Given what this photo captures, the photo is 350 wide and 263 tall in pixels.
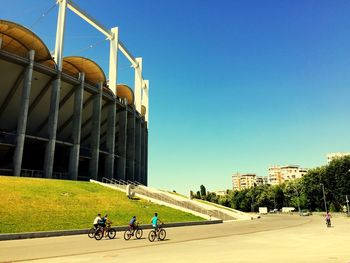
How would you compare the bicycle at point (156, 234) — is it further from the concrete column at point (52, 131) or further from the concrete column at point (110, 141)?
the concrete column at point (110, 141)

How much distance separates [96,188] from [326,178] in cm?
5750


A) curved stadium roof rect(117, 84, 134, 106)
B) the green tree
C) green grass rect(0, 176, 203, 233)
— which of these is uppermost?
curved stadium roof rect(117, 84, 134, 106)

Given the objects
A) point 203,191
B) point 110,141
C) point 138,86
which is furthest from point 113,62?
point 203,191

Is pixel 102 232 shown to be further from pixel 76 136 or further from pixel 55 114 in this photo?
pixel 76 136

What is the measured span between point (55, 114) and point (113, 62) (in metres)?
15.8

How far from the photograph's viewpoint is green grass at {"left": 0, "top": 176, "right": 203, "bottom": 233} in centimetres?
2045

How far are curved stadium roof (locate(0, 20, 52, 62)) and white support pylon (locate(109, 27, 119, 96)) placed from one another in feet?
36.4

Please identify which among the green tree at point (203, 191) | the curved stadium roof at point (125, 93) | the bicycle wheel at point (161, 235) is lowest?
the bicycle wheel at point (161, 235)

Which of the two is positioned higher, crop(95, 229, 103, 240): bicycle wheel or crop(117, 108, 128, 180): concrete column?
crop(117, 108, 128, 180): concrete column

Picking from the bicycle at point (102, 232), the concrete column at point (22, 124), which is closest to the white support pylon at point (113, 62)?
the concrete column at point (22, 124)

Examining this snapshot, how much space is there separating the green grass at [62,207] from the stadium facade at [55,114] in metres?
8.21

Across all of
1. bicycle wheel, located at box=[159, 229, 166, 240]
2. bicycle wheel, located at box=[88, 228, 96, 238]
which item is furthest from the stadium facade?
bicycle wheel, located at box=[159, 229, 166, 240]

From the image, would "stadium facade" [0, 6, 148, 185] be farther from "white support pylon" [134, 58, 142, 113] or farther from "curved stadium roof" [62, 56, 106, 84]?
"white support pylon" [134, 58, 142, 113]

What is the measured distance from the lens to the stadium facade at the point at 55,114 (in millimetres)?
37562
